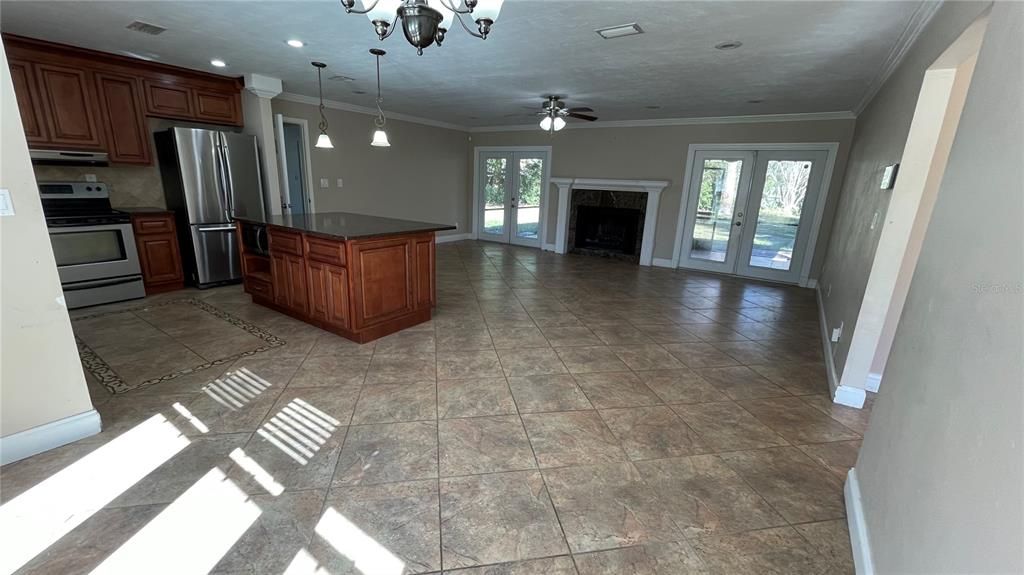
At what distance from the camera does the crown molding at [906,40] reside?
212 centimetres

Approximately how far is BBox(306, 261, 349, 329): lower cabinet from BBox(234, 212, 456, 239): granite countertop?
0.28 metres

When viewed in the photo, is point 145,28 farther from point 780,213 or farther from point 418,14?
point 780,213

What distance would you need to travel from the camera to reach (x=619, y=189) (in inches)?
264

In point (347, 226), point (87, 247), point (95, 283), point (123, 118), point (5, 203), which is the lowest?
point (95, 283)

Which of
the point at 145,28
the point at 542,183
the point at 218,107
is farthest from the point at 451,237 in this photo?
the point at 145,28

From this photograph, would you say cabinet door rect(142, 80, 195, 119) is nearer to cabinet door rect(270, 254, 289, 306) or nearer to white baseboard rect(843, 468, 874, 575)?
cabinet door rect(270, 254, 289, 306)

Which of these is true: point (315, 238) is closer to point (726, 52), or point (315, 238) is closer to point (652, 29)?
point (652, 29)

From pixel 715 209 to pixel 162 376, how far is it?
6559 mm

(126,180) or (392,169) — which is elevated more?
(392,169)

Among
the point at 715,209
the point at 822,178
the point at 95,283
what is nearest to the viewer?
the point at 95,283

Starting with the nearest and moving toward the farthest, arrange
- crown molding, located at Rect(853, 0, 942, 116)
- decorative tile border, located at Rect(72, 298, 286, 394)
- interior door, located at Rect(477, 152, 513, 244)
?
crown molding, located at Rect(853, 0, 942, 116) < decorative tile border, located at Rect(72, 298, 286, 394) < interior door, located at Rect(477, 152, 513, 244)

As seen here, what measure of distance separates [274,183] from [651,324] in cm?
457

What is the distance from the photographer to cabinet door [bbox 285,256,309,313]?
11.3ft

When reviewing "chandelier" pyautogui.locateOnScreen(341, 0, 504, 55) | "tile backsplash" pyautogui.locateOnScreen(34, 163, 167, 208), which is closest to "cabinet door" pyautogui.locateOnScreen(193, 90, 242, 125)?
"tile backsplash" pyautogui.locateOnScreen(34, 163, 167, 208)
